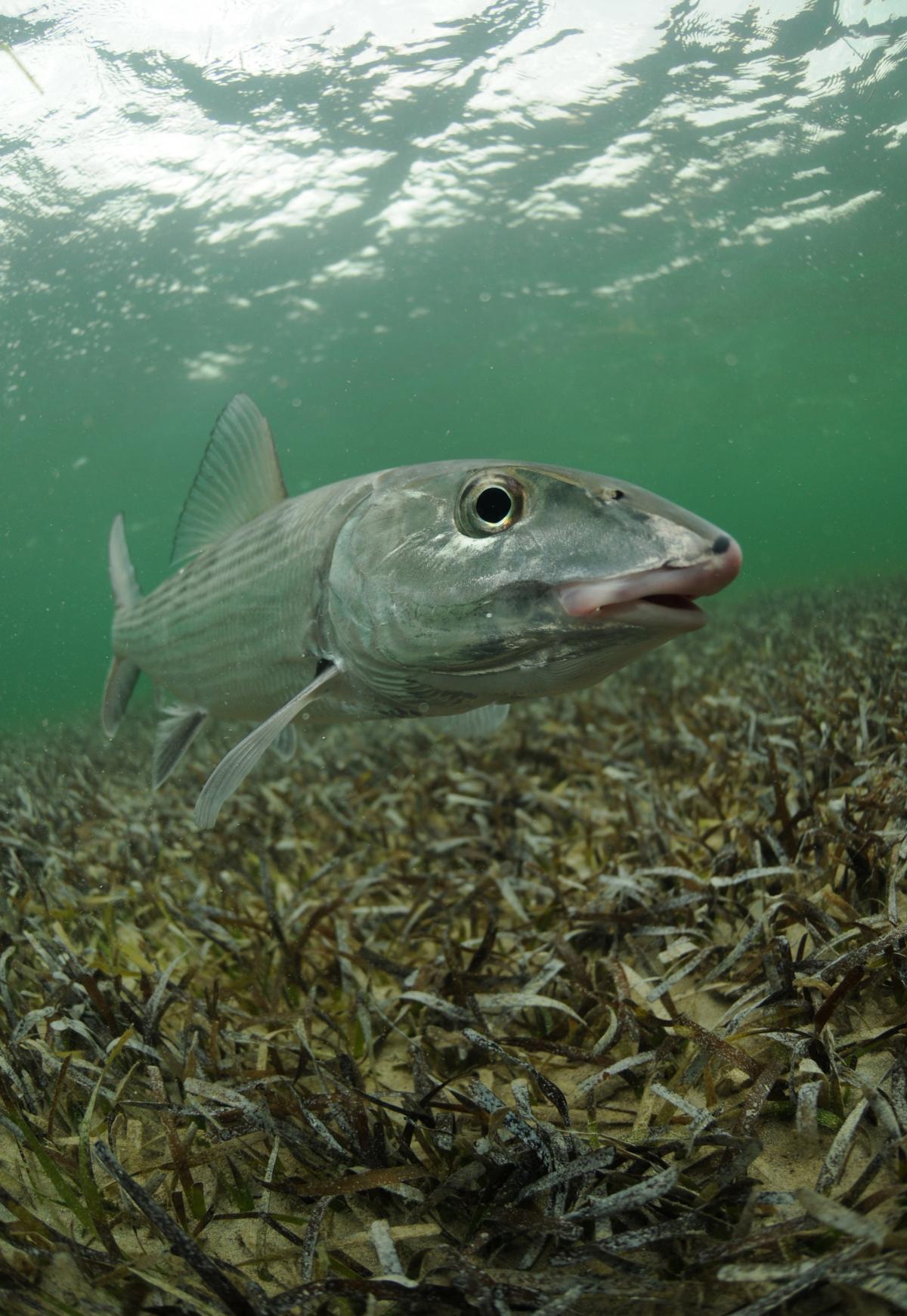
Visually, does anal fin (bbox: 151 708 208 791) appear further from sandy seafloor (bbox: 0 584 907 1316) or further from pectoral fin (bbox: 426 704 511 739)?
pectoral fin (bbox: 426 704 511 739)

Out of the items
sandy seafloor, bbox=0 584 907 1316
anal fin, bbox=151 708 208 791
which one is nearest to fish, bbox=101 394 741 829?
anal fin, bbox=151 708 208 791

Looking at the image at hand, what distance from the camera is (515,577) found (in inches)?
77.2

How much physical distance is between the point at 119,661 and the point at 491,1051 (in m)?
3.39

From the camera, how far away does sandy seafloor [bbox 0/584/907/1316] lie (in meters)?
1.29

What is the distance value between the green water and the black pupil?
35.0ft

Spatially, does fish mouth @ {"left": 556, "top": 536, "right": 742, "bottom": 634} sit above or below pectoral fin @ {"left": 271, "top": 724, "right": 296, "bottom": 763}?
above

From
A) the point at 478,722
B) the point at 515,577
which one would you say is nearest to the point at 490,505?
the point at 515,577

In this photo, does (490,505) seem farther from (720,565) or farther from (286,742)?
(286,742)

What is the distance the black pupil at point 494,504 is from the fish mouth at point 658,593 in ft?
0.92

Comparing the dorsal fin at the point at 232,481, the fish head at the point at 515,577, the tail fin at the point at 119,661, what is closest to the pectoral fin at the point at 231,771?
the fish head at the point at 515,577

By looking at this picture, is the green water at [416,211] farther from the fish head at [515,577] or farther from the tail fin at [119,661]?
the fish head at [515,577]

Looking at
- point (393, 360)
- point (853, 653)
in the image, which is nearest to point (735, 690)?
point (853, 653)

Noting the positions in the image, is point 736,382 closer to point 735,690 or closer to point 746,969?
point 735,690

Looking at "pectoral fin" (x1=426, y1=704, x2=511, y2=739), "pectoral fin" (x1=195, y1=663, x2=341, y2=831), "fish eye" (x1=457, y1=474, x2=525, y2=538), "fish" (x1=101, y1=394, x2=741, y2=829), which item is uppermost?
"fish eye" (x1=457, y1=474, x2=525, y2=538)
